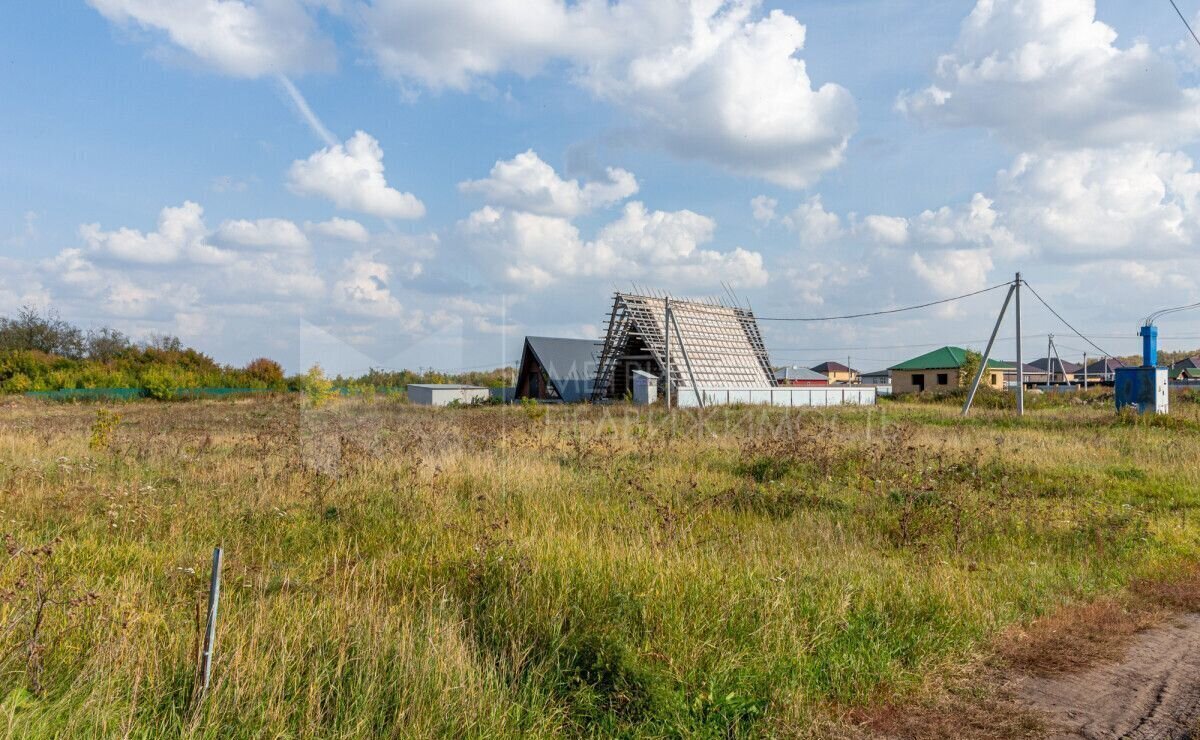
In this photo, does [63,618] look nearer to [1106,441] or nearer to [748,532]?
[748,532]

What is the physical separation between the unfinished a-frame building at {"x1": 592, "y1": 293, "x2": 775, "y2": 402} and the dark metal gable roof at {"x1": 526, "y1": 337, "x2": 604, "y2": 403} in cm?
182

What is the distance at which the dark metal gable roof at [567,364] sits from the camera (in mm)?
38438

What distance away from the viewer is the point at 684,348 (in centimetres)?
3200

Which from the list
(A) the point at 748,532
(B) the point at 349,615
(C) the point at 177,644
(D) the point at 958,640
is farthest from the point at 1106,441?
(C) the point at 177,644

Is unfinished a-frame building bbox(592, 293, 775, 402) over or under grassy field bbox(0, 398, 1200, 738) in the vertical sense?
over

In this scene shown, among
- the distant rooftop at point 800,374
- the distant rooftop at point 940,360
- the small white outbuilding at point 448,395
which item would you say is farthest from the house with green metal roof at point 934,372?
the small white outbuilding at point 448,395

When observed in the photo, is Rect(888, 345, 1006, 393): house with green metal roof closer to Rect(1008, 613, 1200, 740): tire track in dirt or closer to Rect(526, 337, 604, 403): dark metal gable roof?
Rect(526, 337, 604, 403): dark metal gable roof

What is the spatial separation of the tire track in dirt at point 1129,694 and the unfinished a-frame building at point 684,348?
26.5 metres

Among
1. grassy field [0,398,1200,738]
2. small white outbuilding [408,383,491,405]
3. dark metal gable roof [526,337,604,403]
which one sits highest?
dark metal gable roof [526,337,604,403]

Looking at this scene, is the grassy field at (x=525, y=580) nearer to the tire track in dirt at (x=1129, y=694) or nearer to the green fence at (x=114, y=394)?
the tire track in dirt at (x=1129, y=694)

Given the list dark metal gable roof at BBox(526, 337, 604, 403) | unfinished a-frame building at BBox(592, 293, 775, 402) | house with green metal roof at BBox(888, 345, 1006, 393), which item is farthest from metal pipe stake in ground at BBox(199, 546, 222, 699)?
house with green metal roof at BBox(888, 345, 1006, 393)

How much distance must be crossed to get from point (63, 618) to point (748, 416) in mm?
20694

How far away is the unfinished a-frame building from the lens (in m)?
33.8

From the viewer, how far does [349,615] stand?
4.62m
